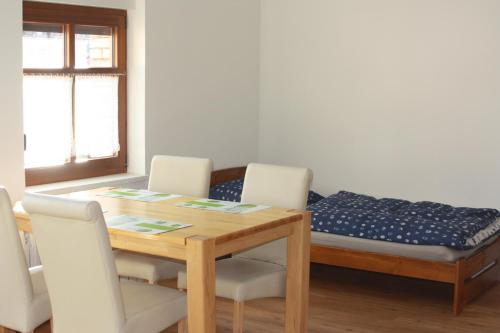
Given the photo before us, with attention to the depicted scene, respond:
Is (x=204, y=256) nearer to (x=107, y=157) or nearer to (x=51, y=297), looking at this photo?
(x=51, y=297)

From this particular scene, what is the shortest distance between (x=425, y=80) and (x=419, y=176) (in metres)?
0.73

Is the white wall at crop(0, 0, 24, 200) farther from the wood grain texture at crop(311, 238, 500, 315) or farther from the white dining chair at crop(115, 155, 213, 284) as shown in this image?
the wood grain texture at crop(311, 238, 500, 315)

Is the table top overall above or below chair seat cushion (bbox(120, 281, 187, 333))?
above

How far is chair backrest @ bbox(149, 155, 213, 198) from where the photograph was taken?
4.36m

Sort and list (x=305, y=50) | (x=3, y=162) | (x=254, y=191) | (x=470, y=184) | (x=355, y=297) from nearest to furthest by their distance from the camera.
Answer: (x=254, y=191)
(x=3, y=162)
(x=355, y=297)
(x=470, y=184)
(x=305, y=50)

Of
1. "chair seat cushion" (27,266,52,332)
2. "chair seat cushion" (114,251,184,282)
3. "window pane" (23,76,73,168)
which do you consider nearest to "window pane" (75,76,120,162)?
"window pane" (23,76,73,168)

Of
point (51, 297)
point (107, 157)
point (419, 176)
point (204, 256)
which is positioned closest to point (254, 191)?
point (204, 256)

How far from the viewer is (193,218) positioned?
3.58 metres

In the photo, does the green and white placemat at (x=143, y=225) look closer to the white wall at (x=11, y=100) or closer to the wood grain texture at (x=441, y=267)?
the white wall at (x=11, y=100)

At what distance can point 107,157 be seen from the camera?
5500mm

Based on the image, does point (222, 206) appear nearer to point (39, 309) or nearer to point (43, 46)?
point (39, 309)

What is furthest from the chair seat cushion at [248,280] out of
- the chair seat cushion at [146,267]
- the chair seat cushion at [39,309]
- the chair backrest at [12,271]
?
the chair backrest at [12,271]

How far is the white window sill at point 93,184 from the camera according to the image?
488 cm

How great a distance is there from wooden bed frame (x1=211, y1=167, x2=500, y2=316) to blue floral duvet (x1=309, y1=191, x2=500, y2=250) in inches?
4.1
